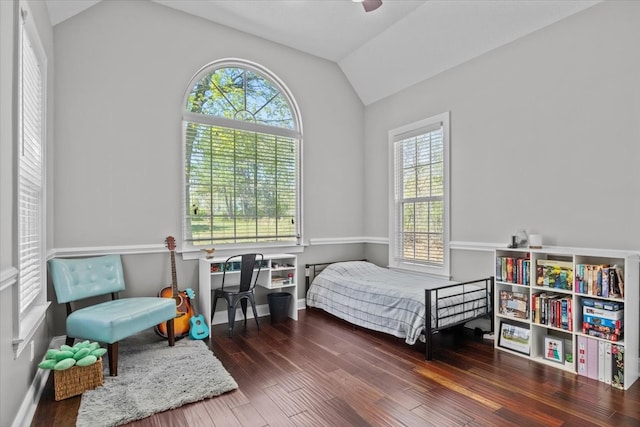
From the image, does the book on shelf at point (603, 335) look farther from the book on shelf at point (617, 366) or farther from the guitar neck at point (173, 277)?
the guitar neck at point (173, 277)

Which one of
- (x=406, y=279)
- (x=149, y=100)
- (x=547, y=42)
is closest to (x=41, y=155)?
(x=149, y=100)

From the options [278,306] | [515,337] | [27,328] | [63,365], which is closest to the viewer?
[27,328]

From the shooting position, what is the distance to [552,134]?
10.2 ft

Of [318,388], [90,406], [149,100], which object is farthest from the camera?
[149,100]

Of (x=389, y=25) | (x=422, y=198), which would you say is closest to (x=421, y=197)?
(x=422, y=198)

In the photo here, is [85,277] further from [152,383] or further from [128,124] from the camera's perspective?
[128,124]

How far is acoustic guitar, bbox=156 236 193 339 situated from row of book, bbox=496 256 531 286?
2978 millimetres

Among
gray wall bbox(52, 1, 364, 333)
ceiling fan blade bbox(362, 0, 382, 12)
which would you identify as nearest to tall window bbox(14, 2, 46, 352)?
gray wall bbox(52, 1, 364, 333)

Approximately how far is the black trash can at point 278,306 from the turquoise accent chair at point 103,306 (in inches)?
44.4

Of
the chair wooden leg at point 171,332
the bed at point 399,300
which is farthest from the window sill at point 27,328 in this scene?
the bed at point 399,300

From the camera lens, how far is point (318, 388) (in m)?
2.46

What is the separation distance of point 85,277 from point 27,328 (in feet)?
3.62

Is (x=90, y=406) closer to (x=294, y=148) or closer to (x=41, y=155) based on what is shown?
(x=41, y=155)

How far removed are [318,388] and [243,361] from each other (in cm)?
77
